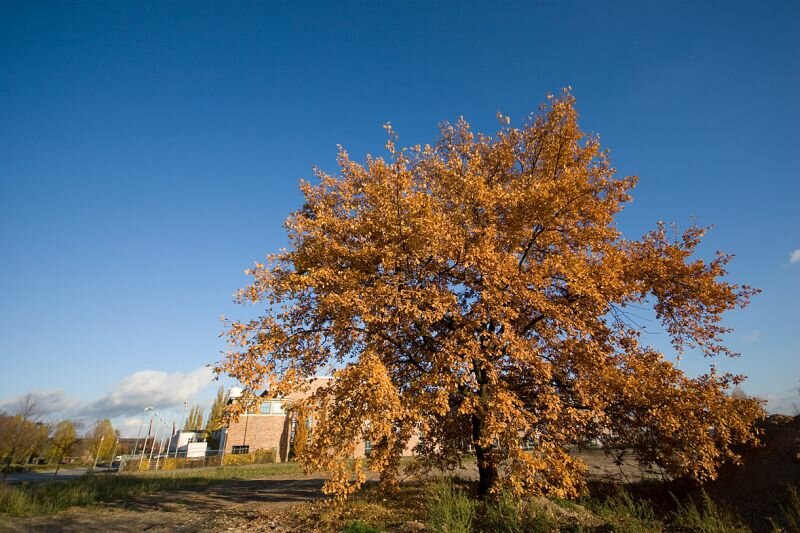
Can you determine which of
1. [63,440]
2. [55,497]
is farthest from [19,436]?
[55,497]

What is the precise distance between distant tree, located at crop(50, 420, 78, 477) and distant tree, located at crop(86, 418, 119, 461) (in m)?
3.02

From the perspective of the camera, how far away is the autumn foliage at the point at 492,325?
9.10m

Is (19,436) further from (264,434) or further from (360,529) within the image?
(360,529)

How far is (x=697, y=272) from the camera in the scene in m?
11.7

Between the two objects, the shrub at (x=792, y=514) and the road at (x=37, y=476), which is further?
the road at (x=37, y=476)

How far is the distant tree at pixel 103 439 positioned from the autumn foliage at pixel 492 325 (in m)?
76.5

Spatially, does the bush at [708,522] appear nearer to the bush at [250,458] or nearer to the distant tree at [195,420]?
the bush at [250,458]

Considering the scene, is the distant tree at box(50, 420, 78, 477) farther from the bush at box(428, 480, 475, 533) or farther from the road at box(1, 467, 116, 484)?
the bush at box(428, 480, 475, 533)

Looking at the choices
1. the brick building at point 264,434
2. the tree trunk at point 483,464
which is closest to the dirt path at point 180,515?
the tree trunk at point 483,464

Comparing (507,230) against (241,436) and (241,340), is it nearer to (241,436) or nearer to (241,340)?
(241,340)

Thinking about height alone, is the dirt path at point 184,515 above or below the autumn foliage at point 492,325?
below

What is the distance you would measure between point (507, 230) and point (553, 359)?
13.0 feet

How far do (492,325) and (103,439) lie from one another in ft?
257

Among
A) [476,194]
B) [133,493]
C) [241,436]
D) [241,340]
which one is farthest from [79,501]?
[241,436]
